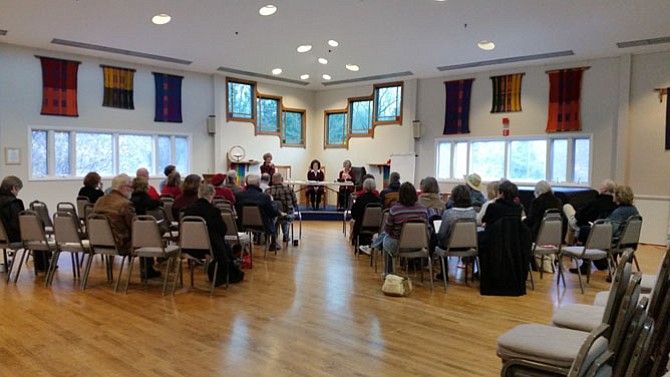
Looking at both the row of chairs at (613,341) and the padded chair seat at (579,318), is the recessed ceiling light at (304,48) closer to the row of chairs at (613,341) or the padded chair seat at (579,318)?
the padded chair seat at (579,318)

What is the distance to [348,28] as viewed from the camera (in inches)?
405

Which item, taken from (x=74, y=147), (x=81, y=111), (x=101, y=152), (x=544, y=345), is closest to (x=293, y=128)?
(x=101, y=152)

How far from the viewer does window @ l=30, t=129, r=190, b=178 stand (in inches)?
413

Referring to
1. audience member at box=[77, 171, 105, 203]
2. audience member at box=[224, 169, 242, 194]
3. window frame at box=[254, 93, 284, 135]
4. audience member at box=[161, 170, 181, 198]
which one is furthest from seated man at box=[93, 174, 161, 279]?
window frame at box=[254, 93, 284, 135]

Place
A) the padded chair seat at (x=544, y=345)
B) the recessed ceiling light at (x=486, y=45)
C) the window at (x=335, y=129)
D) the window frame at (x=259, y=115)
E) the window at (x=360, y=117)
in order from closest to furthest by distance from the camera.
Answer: the padded chair seat at (x=544, y=345), the recessed ceiling light at (x=486, y=45), the window frame at (x=259, y=115), the window at (x=360, y=117), the window at (x=335, y=129)

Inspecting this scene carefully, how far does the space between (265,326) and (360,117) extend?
36.0ft

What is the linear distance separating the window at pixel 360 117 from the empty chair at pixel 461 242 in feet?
29.5

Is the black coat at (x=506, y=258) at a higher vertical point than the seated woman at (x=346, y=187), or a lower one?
lower

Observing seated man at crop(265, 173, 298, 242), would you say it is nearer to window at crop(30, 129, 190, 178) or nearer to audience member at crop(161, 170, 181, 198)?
audience member at crop(161, 170, 181, 198)

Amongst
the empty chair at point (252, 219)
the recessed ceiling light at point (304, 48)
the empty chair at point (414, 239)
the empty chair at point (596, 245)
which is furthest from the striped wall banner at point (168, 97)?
the empty chair at point (596, 245)

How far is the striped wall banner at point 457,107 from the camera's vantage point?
488 inches

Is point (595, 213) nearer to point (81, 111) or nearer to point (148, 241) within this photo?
point (148, 241)

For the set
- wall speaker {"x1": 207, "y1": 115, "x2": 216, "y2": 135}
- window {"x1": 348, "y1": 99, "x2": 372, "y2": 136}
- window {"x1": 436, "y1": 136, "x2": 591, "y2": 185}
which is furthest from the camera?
window {"x1": 348, "y1": 99, "x2": 372, "y2": 136}

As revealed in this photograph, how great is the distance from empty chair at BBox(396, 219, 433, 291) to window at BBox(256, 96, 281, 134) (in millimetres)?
9154
